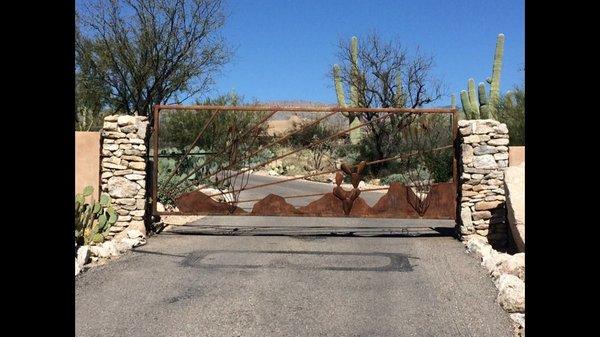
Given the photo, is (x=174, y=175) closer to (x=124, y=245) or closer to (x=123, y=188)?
(x=123, y=188)

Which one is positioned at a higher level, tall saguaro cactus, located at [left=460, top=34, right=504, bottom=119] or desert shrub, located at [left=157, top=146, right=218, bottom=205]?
tall saguaro cactus, located at [left=460, top=34, right=504, bottom=119]

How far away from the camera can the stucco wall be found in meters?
10.1

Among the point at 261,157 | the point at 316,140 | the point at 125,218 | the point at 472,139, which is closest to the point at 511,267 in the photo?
the point at 472,139

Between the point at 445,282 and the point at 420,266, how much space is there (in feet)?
3.12

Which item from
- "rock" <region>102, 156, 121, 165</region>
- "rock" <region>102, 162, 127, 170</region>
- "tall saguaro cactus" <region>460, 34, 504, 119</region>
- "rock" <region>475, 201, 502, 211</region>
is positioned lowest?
"rock" <region>475, 201, 502, 211</region>

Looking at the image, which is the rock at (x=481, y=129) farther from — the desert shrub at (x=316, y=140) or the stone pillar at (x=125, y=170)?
the desert shrub at (x=316, y=140)

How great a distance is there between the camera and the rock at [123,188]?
33.1 feet

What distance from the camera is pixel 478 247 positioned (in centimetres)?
875

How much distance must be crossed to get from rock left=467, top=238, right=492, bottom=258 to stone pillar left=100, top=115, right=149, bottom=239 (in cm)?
503

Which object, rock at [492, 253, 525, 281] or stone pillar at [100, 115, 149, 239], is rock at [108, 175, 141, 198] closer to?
stone pillar at [100, 115, 149, 239]

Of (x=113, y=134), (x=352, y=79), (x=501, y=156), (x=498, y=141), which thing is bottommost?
(x=501, y=156)

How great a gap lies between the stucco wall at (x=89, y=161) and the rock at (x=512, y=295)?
6.63 metres

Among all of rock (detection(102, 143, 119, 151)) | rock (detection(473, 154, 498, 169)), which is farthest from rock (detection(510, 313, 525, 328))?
rock (detection(102, 143, 119, 151))

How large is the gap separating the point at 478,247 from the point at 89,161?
6.07m
